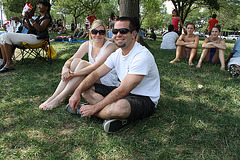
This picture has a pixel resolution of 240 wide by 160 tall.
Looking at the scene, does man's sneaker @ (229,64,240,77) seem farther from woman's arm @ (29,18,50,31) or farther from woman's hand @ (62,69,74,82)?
woman's arm @ (29,18,50,31)

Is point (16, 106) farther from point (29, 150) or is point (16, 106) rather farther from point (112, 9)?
point (112, 9)

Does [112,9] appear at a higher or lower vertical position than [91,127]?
higher

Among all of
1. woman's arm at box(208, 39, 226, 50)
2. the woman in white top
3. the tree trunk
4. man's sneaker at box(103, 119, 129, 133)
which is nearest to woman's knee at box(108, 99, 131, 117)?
man's sneaker at box(103, 119, 129, 133)

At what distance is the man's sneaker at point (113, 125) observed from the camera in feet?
7.39

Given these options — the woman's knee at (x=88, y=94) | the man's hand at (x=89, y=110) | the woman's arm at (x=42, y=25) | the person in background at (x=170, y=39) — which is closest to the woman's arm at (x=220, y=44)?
the person in background at (x=170, y=39)

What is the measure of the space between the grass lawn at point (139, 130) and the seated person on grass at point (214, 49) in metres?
1.62

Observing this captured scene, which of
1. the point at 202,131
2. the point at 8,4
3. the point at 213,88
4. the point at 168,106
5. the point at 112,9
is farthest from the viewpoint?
the point at 112,9

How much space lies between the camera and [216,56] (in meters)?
5.53

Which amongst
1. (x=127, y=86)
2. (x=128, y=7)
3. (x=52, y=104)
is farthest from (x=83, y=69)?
(x=128, y=7)

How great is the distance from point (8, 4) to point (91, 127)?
30404 mm

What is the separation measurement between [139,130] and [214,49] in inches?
173

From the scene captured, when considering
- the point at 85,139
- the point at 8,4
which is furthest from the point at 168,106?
the point at 8,4

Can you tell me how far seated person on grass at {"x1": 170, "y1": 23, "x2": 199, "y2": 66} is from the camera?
568 cm

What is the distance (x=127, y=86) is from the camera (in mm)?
2268
